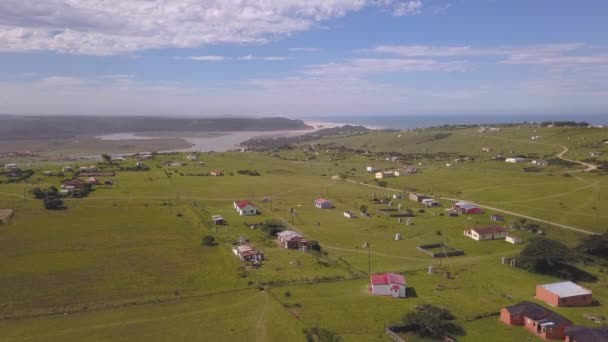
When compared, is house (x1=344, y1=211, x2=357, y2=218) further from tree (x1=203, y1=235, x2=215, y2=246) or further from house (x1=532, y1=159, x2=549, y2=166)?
house (x1=532, y1=159, x2=549, y2=166)

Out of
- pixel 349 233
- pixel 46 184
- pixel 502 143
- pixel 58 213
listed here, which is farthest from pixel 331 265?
pixel 502 143

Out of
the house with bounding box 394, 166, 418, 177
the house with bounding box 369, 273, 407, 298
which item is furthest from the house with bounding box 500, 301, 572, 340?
the house with bounding box 394, 166, 418, 177

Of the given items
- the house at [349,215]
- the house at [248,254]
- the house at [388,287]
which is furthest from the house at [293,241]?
the house at [349,215]

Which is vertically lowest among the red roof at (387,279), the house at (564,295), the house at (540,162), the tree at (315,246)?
the house at (564,295)

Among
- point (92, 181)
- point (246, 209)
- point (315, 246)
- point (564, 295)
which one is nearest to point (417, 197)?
point (246, 209)

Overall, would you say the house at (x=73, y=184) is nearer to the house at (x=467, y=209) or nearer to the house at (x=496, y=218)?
the house at (x=467, y=209)

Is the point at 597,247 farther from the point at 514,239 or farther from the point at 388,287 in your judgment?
the point at 388,287
